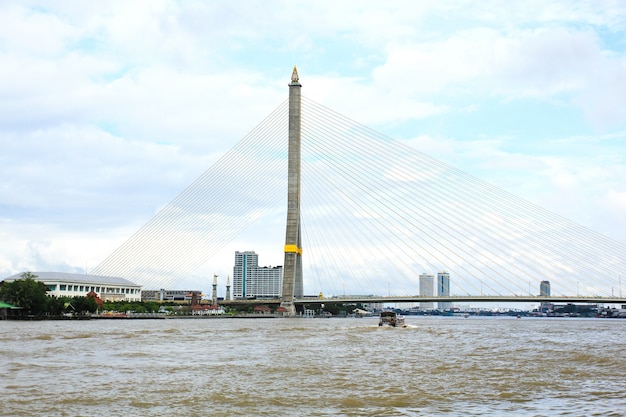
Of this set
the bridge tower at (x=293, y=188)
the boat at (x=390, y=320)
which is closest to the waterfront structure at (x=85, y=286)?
the bridge tower at (x=293, y=188)

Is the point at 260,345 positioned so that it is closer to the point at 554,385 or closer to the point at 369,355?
the point at 369,355

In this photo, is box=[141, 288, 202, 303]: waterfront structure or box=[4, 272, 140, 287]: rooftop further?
box=[141, 288, 202, 303]: waterfront structure

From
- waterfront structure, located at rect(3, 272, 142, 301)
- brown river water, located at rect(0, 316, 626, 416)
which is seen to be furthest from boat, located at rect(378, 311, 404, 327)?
waterfront structure, located at rect(3, 272, 142, 301)

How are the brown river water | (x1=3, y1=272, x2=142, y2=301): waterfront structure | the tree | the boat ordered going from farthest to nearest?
(x1=3, y1=272, x2=142, y2=301): waterfront structure → the tree → the boat → the brown river water

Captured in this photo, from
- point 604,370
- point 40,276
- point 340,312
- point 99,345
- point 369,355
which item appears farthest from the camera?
point 340,312

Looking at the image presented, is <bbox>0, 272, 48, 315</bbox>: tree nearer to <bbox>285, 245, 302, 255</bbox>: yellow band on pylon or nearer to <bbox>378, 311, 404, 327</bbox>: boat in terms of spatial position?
<bbox>285, 245, 302, 255</bbox>: yellow band on pylon

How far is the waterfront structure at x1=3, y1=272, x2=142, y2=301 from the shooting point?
110 meters

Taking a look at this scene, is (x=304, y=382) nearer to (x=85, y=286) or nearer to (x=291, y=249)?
(x=291, y=249)

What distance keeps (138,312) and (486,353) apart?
260ft

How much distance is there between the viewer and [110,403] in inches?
614

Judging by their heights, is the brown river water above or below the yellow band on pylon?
below

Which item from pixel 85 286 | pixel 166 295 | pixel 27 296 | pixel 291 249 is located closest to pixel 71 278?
pixel 85 286

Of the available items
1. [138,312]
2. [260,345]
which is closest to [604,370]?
[260,345]

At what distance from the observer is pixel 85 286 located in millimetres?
115625
